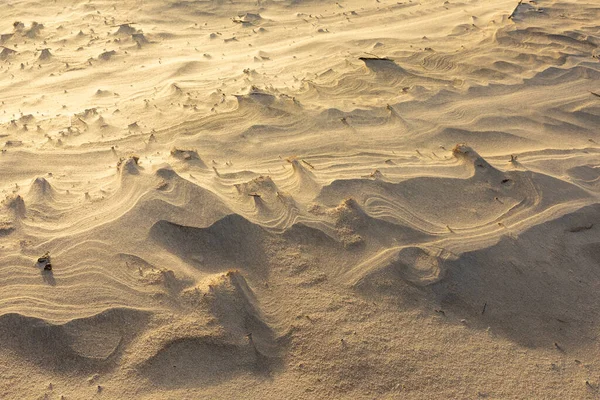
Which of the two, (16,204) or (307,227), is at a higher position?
(16,204)

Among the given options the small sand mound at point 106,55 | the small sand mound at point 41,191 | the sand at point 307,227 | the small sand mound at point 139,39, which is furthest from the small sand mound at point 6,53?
the small sand mound at point 41,191

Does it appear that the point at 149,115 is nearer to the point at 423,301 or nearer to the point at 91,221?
the point at 91,221

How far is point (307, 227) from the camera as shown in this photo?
8.78ft

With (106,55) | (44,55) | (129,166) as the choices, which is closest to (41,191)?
(129,166)

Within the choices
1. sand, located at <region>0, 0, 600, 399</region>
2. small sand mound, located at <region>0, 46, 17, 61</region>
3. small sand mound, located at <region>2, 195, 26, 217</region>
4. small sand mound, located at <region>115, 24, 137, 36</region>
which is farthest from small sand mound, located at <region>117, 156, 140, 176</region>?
small sand mound, located at <region>0, 46, 17, 61</region>

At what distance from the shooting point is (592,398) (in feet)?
6.88

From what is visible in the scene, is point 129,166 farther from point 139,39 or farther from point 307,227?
point 139,39

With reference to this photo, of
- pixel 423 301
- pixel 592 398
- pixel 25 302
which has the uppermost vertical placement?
pixel 25 302

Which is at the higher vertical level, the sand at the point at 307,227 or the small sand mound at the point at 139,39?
the small sand mound at the point at 139,39

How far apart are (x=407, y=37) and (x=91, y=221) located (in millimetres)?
3755

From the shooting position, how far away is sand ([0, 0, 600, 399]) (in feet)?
7.06

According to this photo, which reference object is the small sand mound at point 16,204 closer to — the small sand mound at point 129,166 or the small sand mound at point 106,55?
the small sand mound at point 129,166

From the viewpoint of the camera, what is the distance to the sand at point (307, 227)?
7.06 ft

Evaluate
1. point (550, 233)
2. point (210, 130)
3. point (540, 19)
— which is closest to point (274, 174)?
point (210, 130)
